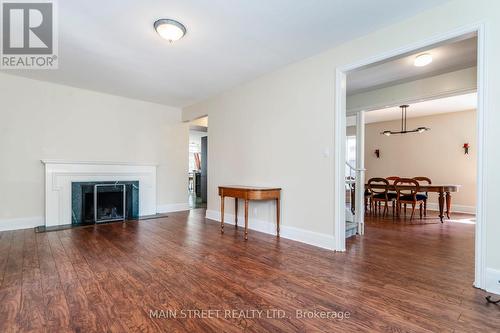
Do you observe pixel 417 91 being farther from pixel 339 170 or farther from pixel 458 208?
pixel 458 208

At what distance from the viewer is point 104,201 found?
486 cm

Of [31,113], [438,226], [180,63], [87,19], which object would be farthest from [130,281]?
[438,226]

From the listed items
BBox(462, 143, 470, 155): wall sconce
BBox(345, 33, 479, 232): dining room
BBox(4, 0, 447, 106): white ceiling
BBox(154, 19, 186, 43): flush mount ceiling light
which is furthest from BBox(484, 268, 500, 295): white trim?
BBox(462, 143, 470, 155): wall sconce

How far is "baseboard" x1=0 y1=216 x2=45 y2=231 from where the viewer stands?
4.01m

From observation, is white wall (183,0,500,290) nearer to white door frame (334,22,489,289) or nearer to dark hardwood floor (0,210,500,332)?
white door frame (334,22,489,289)

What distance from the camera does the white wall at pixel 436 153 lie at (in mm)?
6230

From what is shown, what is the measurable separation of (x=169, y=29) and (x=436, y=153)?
23.6 ft

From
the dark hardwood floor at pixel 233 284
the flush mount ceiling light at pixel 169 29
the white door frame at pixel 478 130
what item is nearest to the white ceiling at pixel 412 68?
the white door frame at pixel 478 130

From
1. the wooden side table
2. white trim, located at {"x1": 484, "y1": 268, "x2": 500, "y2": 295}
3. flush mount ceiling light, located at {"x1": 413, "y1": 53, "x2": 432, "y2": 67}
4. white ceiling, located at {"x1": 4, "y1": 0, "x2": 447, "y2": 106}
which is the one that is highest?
white ceiling, located at {"x1": 4, "y1": 0, "x2": 447, "y2": 106}

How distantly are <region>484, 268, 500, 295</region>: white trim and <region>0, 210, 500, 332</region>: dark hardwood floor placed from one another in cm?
12

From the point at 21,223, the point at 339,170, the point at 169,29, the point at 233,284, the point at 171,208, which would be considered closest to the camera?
the point at 233,284

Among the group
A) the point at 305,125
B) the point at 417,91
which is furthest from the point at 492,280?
the point at 417,91

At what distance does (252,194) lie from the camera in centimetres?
353

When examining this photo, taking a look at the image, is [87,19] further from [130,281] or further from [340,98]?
[340,98]
